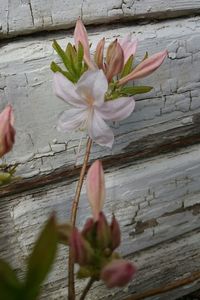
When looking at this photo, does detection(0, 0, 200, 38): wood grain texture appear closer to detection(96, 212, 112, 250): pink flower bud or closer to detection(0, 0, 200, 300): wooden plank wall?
detection(0, 0, 200, 300): wooden plank wall

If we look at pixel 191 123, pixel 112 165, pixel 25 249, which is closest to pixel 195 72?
pixel 191 123

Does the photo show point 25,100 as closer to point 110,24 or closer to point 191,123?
point 110,24

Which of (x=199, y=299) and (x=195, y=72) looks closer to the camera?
(x=195, y=72)

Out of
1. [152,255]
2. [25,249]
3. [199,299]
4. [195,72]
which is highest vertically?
[195,72]

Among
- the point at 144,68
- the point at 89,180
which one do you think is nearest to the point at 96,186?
the point at 89,180

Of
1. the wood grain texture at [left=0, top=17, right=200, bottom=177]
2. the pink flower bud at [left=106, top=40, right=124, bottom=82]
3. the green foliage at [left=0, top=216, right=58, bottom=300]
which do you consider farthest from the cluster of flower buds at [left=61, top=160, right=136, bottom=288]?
the wood grain texture at [left=0, top=17, right=200, bottom=177]

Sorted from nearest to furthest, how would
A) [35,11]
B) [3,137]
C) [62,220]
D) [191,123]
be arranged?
[3,137], [35,11], [62,220], [191,123]
